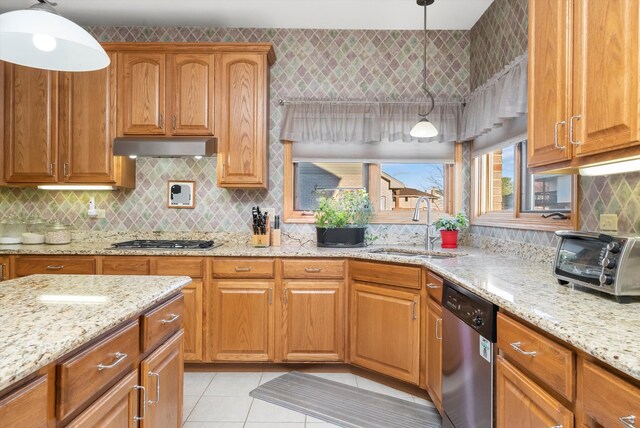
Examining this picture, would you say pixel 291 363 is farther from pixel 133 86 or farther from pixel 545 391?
pixel 133 86

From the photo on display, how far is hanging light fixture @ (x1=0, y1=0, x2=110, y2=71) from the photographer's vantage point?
120 centimetres

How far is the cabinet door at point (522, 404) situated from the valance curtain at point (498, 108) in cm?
166

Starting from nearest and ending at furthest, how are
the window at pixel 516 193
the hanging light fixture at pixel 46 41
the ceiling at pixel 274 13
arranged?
1. the hanging light fixture at pixel 46 41
2. the window at pixel 516 193
3. the ceiling at pixel 274 13

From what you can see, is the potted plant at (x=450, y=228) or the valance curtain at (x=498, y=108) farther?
the potted plant at (x=450, y=228)

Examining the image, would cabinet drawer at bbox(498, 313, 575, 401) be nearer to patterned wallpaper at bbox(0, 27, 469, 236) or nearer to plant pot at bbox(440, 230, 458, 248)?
plant pot at bbox(440, 230, 458, 248)

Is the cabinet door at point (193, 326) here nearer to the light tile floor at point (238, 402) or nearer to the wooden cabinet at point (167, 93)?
the light tile floor at point (238, 402)

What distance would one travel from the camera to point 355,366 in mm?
2869

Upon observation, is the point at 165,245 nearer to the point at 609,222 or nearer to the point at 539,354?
the point at 539,354

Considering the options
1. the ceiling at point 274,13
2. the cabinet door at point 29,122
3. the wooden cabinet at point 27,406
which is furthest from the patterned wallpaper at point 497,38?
the cabinet door at point 29,122

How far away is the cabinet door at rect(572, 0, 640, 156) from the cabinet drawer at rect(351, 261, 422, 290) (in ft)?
4.06

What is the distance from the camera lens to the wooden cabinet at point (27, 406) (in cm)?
77

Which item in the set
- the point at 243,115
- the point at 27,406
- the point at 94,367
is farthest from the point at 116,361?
the point at 243,115

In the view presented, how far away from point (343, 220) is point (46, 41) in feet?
7.37

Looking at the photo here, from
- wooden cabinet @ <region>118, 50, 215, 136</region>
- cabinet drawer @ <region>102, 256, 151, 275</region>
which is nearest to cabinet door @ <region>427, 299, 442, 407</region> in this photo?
cabinet drawer @ <region>102, 256, 151, 275</region>
